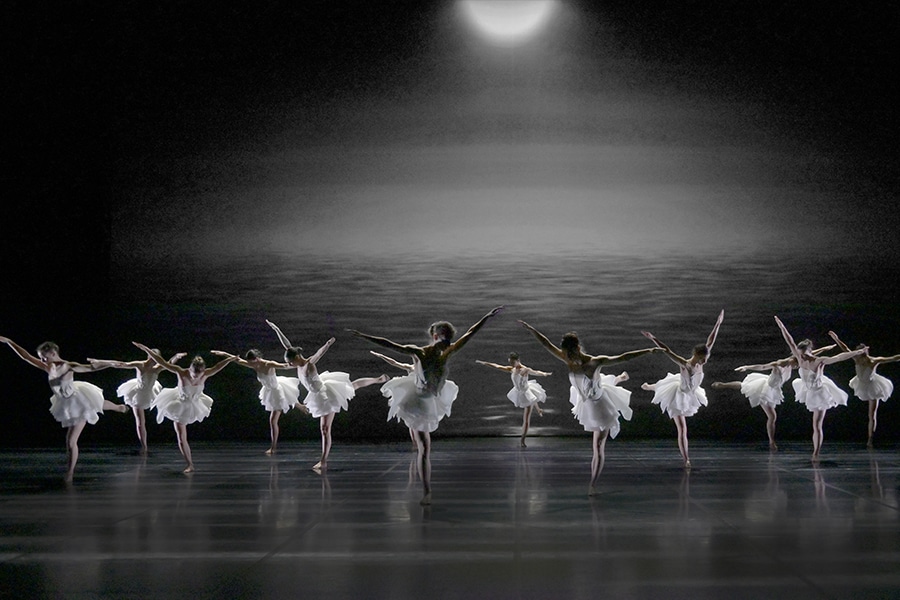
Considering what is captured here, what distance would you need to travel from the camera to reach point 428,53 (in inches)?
484

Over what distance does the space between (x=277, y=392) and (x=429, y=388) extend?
4.44 m

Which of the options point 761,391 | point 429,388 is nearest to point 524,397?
point 761,391

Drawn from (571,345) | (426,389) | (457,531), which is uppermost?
(571,345)

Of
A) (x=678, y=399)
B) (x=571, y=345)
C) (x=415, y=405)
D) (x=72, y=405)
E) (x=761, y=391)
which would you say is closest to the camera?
(x=415, y=405)

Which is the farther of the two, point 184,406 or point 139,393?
point 139,393

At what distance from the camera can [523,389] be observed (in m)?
10.9

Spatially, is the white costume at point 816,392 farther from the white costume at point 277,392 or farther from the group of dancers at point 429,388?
the white costume at point 277,392

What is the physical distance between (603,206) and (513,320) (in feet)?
6.64

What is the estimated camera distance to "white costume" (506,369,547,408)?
1077 cm

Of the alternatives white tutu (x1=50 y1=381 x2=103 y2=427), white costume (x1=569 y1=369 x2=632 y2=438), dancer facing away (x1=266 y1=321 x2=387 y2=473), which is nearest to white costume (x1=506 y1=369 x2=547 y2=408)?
dancer facing away (x1=266 y1=321 x2=387 y2=473)

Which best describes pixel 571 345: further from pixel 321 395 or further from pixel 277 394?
pixel 277 394

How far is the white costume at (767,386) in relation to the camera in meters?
10.4

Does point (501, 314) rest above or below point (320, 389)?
above

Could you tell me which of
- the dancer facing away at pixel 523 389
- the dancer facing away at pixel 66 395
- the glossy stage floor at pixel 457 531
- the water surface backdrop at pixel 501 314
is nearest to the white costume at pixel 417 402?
the glossy stage floor at pixel 457 531
